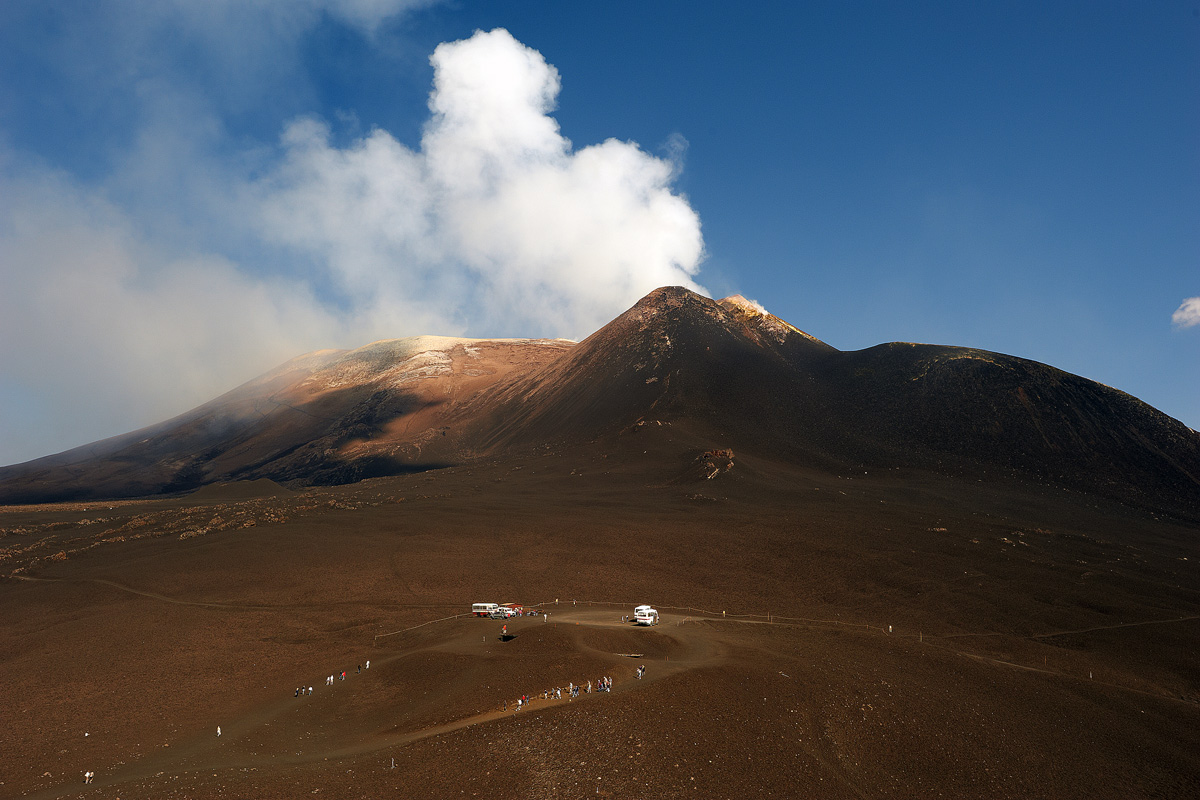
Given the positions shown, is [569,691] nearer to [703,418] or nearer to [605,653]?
[605,653]

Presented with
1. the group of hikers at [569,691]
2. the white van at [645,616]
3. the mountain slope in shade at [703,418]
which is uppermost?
the mountain slope in shade at [703,418]

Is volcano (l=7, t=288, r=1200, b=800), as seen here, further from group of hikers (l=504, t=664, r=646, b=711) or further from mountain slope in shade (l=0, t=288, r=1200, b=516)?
mountain slope in shade (l=0, t=288, r=1200, b=516)

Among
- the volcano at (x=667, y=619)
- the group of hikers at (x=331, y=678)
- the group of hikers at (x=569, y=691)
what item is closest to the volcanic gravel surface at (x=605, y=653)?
the volcano at (x=667, y=619)

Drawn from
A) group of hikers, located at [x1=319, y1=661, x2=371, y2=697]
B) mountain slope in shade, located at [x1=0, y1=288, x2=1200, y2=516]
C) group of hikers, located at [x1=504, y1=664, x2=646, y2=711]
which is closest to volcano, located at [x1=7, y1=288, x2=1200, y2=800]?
group of hikers, located at [x1=504, y1=664, x2=646, y2=711]

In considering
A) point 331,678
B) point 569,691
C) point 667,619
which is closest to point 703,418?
point 667,619

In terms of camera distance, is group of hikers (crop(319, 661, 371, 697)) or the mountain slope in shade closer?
group of hikers (crop(319, 661, 371, 697))

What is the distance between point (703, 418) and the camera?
106875 millimetres

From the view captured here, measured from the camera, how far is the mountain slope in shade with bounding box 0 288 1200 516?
95688 mm

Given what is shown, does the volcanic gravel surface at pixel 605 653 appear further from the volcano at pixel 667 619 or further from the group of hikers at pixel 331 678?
the group of hikers at pixel 331 678

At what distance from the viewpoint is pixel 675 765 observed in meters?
20.5

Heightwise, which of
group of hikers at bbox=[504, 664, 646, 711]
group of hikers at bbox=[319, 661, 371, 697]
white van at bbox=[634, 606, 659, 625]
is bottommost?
group of hikers at bbox=[319, 661, 371, 697]

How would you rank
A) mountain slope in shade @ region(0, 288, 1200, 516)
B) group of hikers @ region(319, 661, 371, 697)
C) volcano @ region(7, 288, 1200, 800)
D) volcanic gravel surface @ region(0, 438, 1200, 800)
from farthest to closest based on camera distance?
1. mountain slope in shade @ region(0, 288, 1200, 516)
2. group of hikers @ region(319, 661, 371, 697)
3. volcano @ region(7, 288, 1200, 800)
4. volcanic gravel surface @ region(0, 438, 1200, 800)

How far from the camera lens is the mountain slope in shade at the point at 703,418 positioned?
95.7m

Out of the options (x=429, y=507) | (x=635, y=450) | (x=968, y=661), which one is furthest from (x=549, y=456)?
(x=968, y=661)
